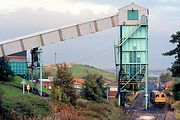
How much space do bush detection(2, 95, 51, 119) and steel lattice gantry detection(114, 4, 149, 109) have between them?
1893cm

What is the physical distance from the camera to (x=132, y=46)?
40.0 m

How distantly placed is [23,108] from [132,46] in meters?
21.4

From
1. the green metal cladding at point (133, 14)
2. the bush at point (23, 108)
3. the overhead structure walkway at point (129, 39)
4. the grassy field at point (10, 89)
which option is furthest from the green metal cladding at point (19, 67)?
the bush at point (23, 108)

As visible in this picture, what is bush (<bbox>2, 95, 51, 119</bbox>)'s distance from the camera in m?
19.5

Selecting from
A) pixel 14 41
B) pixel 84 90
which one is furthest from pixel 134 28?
pixel 14 41

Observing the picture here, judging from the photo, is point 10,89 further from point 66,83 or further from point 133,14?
point 133,14

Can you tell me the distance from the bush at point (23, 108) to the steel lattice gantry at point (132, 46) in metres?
18.9

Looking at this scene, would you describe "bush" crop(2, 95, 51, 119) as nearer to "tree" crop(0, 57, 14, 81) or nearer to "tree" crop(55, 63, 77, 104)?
"tree" crop(55, 63, 77, 104)

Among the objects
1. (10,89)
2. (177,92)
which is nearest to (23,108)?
(10,89)

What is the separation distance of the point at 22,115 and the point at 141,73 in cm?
2207

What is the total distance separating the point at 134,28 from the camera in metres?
40.0

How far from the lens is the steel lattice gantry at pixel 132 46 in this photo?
39906mm

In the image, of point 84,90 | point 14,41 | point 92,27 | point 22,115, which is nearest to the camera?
point 22,115

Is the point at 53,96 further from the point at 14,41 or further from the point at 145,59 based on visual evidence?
the point at 145,59
